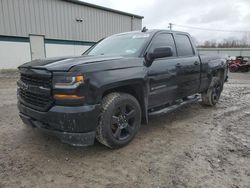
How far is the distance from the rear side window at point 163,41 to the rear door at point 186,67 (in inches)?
7.4

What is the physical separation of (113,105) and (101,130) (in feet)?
1.28

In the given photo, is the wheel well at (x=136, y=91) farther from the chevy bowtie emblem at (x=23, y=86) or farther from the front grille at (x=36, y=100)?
the chevy bowtie emblem at (x=23, y=86)

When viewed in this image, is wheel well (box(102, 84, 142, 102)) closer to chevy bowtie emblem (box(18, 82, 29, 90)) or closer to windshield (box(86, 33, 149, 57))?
windshield (box(86, 33, 149, 57))

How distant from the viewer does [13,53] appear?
50.5 feet

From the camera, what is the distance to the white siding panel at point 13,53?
49.0 feet

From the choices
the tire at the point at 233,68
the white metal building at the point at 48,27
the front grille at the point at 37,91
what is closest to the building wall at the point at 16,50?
the white metal building at the point at 48,27

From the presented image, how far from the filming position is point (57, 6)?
687 inches

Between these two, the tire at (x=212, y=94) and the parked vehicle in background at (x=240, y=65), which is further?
the parked vehicle in background at (x=240, y=65)

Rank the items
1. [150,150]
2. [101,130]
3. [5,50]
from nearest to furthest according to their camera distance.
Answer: [101,130], [150,150], [5,50]

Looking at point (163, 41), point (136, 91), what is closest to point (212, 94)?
point (163, 41)

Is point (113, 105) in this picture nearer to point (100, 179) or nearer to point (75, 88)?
point (75, 88)

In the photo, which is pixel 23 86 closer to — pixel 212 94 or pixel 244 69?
pixel 212 94

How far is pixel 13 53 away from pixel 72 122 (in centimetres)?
1490

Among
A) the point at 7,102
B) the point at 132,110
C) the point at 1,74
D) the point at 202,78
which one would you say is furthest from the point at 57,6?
the point at 132,110
